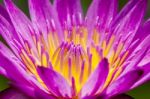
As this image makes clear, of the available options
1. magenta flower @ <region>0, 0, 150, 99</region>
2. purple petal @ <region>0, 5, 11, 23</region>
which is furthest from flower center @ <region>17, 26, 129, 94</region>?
purple petal @ <region>0, 5, 11, 23</region>

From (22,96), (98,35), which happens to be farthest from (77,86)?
(98,35)

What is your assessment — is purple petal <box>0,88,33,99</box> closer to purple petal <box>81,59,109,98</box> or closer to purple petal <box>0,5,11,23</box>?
purple petal <box>81,59,109,98</box>

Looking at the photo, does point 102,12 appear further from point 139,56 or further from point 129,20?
point 139,56

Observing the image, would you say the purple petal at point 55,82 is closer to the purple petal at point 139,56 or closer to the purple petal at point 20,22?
the purple petal at point 139,56

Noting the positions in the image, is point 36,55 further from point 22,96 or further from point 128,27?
point 128,27

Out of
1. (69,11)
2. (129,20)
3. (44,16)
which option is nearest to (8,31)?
(44,16)

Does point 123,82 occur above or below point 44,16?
below
